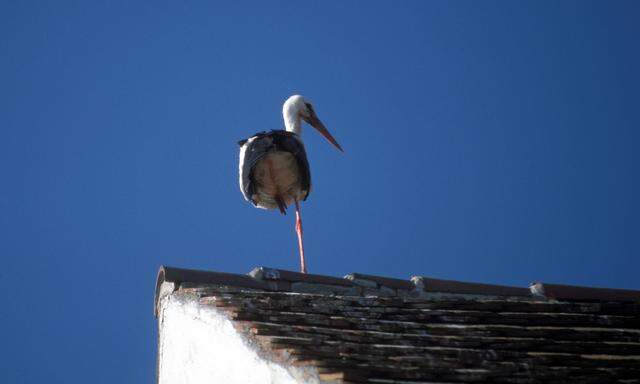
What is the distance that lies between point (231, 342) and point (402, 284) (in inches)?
76.8

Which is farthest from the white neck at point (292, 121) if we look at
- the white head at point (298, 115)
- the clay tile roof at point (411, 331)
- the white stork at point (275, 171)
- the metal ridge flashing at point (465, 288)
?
the clay tile roof at point (411, 331)

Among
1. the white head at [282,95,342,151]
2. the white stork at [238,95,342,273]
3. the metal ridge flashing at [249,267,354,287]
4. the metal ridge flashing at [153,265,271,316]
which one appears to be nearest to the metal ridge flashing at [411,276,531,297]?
the metal ridge flashing at [249,267,354,287]

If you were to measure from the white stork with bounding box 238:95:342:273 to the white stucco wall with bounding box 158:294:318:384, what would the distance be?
Answer: 346 centimetres

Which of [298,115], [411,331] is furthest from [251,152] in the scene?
[411,331]

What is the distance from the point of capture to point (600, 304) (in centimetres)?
498

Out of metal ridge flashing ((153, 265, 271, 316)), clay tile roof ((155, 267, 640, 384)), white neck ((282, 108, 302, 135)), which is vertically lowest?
clay tile roof ((155, 267, 640, 384))

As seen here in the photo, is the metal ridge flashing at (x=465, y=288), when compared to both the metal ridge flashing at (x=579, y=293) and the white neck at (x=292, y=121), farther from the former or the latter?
the white neck at (x=292, y=121)

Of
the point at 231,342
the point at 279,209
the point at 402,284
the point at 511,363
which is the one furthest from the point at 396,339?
the point at 279,209

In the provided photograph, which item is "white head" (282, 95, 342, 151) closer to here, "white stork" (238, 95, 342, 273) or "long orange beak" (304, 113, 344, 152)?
"long orange beak" (304, 113, 344, 152)

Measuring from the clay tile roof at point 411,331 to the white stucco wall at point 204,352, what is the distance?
6 cm

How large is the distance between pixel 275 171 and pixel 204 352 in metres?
5.11

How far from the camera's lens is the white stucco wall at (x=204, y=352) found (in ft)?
11.5

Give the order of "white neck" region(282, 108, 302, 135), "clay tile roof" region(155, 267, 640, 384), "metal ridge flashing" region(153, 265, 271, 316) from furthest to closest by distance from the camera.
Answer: "white neck" region(282, 108, 302, 135)
"metal ridge flashing" region(153, 265, 271, 316)
"clay tile roof" region(155, 267, 640, 384)

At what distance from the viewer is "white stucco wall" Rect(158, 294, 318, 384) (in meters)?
3.49
